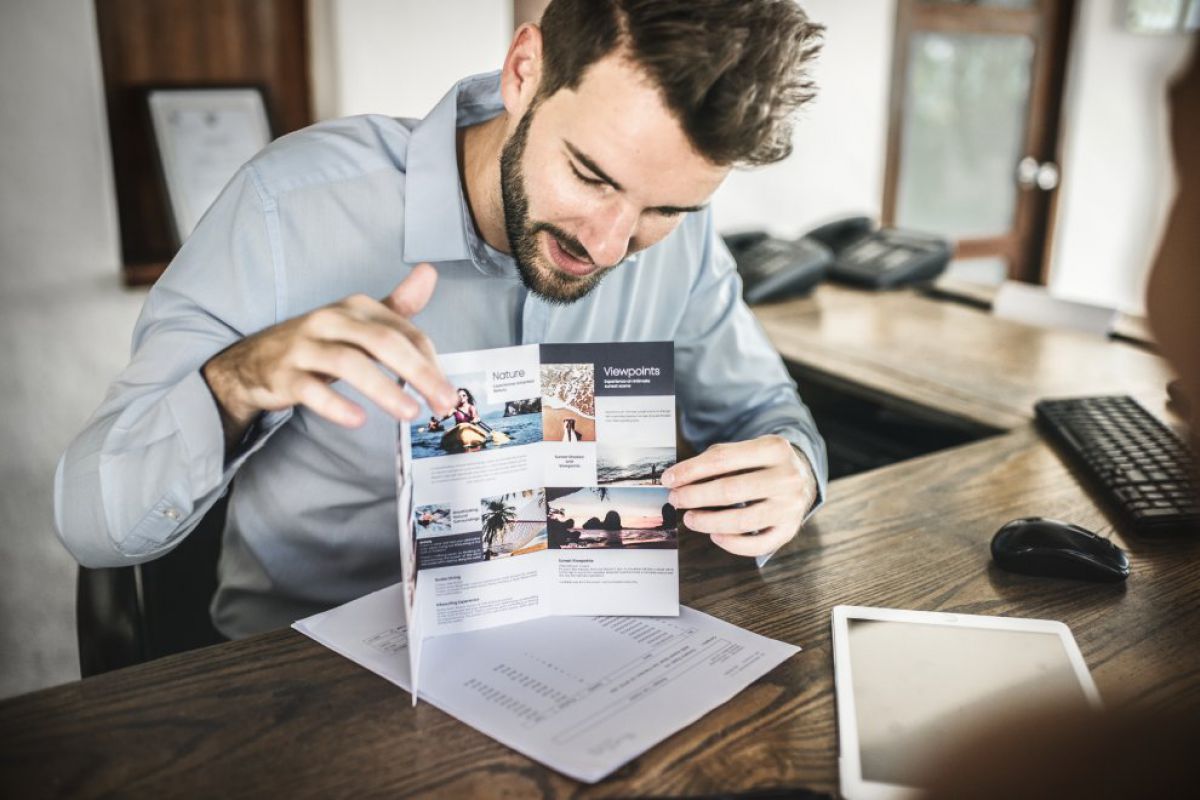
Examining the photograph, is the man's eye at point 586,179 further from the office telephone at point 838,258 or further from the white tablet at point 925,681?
the office telephone at point 838,258

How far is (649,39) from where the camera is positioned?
97 centimetres

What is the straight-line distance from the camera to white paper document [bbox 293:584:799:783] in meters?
0.75

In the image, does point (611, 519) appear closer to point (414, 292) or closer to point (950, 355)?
point (414, 292)

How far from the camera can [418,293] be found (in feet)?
2.79

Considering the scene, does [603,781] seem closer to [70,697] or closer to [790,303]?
[70,697]

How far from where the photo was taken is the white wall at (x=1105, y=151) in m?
3.98

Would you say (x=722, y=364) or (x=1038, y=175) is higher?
(x=1038, y=175)

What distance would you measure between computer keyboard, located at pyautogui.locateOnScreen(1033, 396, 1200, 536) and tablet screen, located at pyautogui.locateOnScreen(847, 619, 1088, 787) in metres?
0.36

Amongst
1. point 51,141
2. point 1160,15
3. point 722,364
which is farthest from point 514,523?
point 1160,15

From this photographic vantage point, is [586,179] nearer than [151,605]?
Yes

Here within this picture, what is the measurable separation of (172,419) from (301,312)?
0.81 ft

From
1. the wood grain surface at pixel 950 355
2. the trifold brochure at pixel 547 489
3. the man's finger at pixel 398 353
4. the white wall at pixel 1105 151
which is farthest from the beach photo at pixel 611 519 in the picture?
the white wall at pixel 1105 151

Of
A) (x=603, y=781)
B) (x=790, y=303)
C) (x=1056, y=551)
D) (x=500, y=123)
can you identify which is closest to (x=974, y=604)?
(x=1056, y=551)

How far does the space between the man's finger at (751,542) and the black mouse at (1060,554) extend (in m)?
0.26
